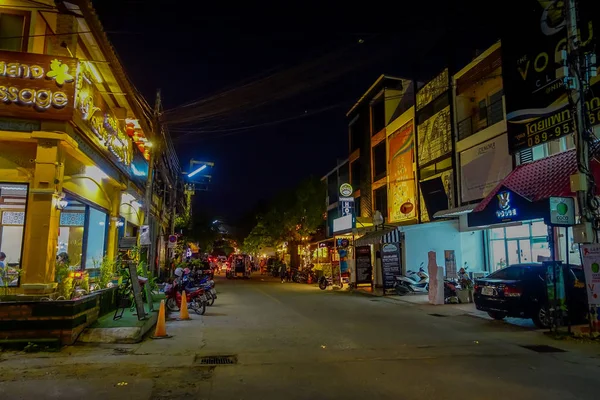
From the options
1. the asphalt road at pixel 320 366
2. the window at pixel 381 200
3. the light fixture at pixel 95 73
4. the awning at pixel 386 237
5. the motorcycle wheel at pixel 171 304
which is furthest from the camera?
the window at pixel 381 200

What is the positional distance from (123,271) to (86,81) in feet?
21.3

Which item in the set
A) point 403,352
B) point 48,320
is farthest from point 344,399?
point 48,320

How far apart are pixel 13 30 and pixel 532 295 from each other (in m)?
14.0

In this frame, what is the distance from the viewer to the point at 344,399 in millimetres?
5539

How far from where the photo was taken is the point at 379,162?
2788cm

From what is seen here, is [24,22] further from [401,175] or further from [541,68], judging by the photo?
[401,175]

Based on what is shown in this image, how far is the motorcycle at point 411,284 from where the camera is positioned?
2030 cm

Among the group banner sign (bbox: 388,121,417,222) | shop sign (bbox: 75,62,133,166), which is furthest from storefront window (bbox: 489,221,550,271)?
shop sign (bbox: 75,62,133,166)

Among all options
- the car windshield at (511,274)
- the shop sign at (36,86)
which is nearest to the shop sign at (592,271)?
the car windshield at (511,274)

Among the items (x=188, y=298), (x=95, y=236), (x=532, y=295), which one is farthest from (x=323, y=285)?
(x=532, y=295)

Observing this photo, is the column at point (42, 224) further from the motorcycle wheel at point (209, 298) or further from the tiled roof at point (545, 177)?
the tiled roof at point (545, 177)

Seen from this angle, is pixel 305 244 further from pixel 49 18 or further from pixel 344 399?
pixel 344 399

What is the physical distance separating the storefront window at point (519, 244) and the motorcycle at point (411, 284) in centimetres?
317

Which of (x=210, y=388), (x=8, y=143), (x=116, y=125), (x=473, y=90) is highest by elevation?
(x=473, y=90)
